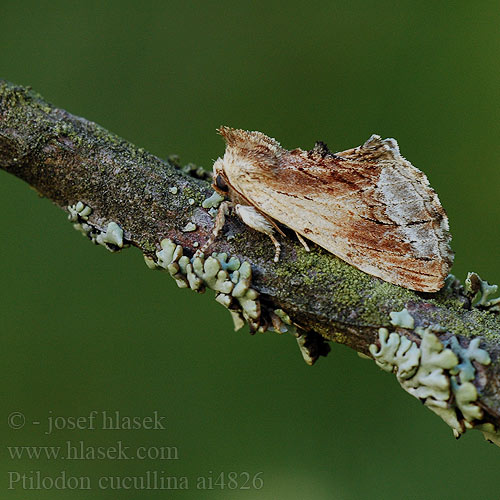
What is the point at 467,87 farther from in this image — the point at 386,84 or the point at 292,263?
the point at 292,263

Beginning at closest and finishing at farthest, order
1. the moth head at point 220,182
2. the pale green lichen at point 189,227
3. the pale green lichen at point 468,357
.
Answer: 1. the pale green lichen at point 468,357
2. the pale green lichen at point 189,227
3. the moth head at point 220,182

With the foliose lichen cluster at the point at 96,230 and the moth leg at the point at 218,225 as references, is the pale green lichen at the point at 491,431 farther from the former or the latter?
the foliose lichen cluster at the point at 96,230

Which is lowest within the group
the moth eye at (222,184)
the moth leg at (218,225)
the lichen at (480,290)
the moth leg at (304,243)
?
the lichen at (480,290)

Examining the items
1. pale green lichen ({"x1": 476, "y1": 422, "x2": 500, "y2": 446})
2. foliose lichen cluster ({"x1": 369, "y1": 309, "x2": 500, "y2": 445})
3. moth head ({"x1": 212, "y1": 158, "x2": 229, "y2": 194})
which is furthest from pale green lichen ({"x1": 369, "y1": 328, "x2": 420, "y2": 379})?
moth head ({"x1": 212, "y1": 158, "x2": 229, "y2": 194})

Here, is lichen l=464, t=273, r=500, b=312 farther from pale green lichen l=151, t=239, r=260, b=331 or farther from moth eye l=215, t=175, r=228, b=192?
moth eye l=215, t=175, r=228, b=192

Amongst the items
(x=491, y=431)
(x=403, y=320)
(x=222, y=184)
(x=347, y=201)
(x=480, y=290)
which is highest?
(x=222, y=184)

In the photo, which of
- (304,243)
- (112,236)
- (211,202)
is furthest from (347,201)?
(112,236)

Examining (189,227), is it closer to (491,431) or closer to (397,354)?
(397,354)

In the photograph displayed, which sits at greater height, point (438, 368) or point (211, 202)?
point (211, 202)

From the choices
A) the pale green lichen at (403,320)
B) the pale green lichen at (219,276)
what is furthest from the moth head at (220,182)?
the pale green lichen at (403,320)
